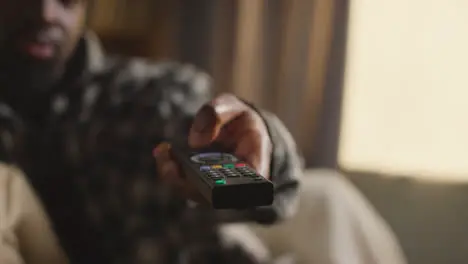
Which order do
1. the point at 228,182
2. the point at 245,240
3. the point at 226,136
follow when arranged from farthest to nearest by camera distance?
the point at 245,240 < the point at 226,136 < the point at 228,182

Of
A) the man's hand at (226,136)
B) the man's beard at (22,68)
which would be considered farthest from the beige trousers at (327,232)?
the man's beard at (22,68)

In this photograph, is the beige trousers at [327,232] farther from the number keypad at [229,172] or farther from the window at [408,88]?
the number keypad at [229,172]

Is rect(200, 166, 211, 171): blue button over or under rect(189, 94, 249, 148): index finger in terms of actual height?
under

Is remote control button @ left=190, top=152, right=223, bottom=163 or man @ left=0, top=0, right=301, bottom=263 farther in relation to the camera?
man @ left=0, top=0, right=301, bottom=263

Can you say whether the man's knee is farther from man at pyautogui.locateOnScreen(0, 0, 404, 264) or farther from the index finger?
the index finger

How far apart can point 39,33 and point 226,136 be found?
24cm

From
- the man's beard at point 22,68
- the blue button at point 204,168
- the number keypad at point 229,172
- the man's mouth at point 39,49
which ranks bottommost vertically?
the blue button at point 204,168

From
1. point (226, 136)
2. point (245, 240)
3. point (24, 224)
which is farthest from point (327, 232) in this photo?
point (24, 224)

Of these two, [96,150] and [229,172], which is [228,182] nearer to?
[229,172]

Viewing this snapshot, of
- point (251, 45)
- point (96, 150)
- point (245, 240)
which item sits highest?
point (251, 45)

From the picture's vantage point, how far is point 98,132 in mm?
671

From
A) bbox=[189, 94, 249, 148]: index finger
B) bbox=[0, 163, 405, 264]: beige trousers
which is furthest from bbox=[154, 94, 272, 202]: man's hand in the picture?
bbox=[0, 163, 405, 264]: beige trousers

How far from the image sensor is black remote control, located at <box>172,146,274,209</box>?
46 cm

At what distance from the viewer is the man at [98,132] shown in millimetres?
642
